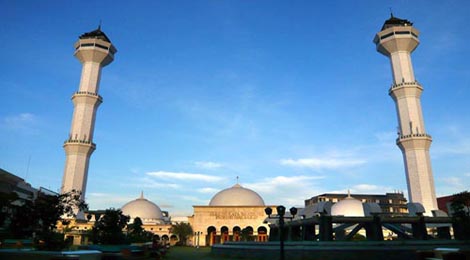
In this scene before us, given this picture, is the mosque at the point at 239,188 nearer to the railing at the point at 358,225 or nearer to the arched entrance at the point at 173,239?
the arched entrance at the point at 173,239

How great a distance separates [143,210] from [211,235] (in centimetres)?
2029

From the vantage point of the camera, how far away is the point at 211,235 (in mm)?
72750

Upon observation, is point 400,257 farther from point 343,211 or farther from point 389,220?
point 343,211

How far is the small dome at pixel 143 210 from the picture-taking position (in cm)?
8314

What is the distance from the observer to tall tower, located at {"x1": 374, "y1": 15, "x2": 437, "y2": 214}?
56812 millimetres

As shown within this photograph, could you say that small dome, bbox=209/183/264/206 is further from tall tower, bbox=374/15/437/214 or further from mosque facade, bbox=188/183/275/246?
tall tower, bbox=374/15/437/214

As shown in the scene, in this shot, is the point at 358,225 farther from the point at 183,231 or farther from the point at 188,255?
the point at 183,231

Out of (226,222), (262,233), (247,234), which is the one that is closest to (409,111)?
(262,233)

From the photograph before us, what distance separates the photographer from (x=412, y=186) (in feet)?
189

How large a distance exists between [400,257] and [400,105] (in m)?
45.2

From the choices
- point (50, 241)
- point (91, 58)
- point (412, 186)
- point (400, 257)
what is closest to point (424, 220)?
point (400, 257)

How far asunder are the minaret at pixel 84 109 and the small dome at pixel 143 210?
71.7ft

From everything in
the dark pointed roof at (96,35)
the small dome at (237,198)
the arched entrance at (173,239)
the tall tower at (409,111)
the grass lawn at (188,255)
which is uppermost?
the dark pointed roof at (96,35)

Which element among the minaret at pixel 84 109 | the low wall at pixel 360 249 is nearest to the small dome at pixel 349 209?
the low wall at pixel 360 249
